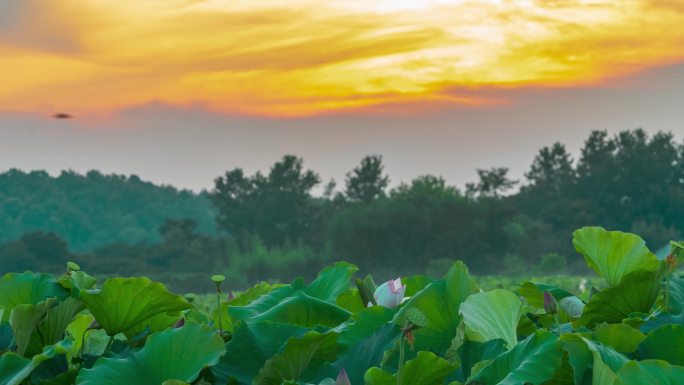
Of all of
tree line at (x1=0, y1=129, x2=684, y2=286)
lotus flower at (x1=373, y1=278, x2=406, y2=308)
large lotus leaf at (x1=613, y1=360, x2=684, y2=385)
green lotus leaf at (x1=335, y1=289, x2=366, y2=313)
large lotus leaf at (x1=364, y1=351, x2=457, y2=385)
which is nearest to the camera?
large lotus leaf at (x1=613, y1=360, x2=684, y2=385)

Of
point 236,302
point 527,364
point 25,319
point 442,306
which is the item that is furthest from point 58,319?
point 527,364

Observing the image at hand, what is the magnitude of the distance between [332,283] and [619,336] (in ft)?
1.95

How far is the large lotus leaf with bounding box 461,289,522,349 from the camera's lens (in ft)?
3.92

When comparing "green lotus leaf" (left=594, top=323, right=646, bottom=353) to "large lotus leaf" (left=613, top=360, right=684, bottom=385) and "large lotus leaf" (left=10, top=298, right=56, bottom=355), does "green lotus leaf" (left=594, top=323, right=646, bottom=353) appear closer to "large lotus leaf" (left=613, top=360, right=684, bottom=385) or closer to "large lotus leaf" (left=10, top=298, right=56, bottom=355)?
"large lotus leaf" (left=613, top=360, right=684, bottom=385)

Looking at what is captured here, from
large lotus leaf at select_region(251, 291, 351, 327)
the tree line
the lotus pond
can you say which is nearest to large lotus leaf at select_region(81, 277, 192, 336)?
the lotus pond

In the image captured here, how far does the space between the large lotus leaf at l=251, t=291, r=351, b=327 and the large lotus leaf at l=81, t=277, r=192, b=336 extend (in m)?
0.13

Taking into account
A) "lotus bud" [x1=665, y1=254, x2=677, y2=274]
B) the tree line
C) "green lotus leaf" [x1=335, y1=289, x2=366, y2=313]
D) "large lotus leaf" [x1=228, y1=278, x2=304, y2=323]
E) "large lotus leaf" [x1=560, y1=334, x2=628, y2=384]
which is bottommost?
the tree line

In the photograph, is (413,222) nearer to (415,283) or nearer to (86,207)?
(86,207)

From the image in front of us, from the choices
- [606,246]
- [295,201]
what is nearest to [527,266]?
[295,201]

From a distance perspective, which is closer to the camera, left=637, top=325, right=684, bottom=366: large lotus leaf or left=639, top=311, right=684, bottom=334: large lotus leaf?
left=637, top=325, right=684, bottom=366: large lotus leaf

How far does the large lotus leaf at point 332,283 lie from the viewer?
1.59 m

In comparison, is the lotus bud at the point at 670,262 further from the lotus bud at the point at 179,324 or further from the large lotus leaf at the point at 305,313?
the lotus bud at the point at 179,324

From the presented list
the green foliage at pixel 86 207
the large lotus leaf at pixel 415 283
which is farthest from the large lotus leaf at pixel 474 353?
the green foliage at pixel 86 207

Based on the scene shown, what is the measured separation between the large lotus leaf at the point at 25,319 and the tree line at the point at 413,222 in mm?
45129
